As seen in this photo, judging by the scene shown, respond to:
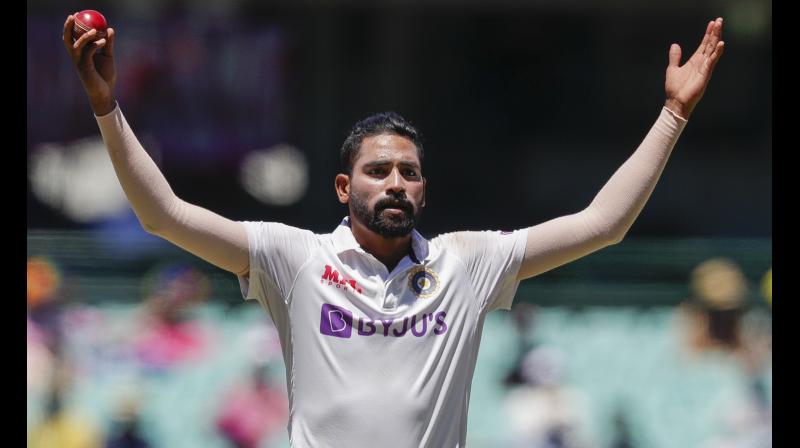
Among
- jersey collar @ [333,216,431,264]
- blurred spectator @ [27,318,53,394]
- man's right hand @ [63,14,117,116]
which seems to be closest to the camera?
man's right hand @ [63,14,117,116]

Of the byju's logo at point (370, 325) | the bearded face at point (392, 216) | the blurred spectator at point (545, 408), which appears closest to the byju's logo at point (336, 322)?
the byju's logo at point (370, 325)

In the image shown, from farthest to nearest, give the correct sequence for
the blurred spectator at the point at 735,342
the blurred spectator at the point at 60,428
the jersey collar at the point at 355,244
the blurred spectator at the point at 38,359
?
the blurred spectator at the point at 735,342
the blurred spectator at the point at 38,359
the blurred spectator at the point at 60,428
the jersey collar at the point at 355,244

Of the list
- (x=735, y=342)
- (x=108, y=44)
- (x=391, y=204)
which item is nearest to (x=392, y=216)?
(x=391, y=204)

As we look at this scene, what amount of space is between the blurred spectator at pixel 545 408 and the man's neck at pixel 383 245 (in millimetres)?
5031

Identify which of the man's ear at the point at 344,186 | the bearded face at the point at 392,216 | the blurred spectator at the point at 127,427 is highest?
the man's ear at the point at 344,186

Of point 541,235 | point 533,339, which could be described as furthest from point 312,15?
point 541,235

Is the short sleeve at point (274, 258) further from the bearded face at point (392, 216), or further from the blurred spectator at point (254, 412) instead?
the blurred spectator at point (254, 412)

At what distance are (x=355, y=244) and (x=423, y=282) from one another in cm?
26

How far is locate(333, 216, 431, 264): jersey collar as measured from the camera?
405 centimetres

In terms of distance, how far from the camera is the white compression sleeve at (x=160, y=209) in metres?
3.74

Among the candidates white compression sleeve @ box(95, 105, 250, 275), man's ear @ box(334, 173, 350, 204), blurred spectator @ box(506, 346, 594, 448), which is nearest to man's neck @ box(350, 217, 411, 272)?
man's ear @ box(334, 173, 350, 204)

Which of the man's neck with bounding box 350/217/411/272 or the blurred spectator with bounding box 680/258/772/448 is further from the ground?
the man's neck with bounding box 350/217/411/272

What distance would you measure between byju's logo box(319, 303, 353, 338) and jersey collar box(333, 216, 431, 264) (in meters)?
0.22

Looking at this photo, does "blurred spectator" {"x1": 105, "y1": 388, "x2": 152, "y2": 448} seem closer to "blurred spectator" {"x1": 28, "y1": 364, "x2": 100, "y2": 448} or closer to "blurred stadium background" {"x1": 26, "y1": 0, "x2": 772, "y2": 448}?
"blurred stadium background" {"x1": 26, "y1": 0, "x2": 772, "y2": 448}
